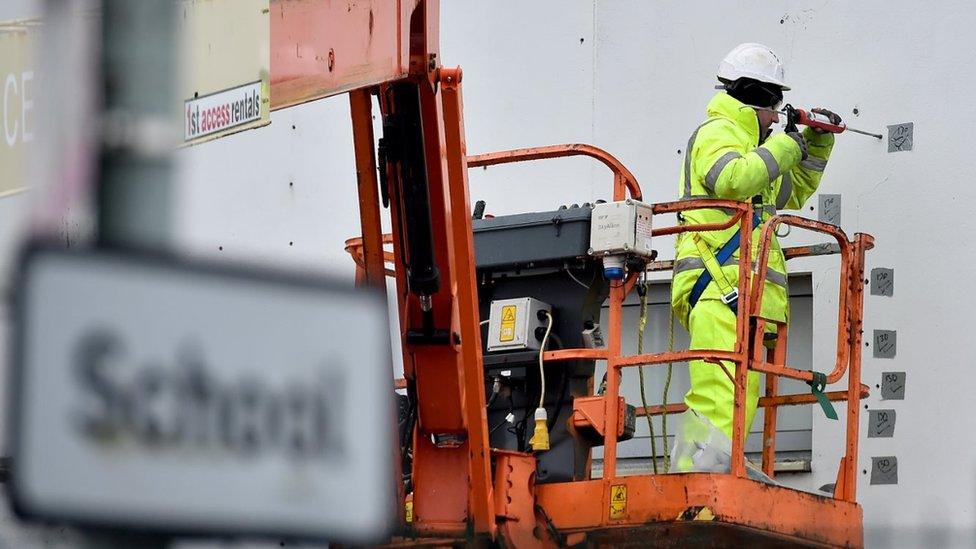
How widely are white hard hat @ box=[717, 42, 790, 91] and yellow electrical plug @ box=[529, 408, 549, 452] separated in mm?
1848

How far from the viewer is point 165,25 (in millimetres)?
2082

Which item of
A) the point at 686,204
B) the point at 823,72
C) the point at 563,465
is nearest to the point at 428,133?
the point at 686,204

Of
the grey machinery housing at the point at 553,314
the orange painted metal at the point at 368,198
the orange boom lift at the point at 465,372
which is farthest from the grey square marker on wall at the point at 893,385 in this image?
the orange painted metal at the point at 368,198

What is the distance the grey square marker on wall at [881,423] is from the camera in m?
8.17

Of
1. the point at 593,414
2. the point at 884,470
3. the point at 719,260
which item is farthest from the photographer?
the point at 884,470

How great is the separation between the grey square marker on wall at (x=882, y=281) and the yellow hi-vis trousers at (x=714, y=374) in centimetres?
138

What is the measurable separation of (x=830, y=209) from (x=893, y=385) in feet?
3.13

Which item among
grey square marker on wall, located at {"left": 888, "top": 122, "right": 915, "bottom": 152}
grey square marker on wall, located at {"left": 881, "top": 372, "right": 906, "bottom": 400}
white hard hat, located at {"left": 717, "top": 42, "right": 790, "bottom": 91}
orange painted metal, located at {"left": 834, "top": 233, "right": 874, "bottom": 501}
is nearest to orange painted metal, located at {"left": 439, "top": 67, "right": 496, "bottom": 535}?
orange painted metal, located at {"left": 834, "top": 233, "right": 874, "bottom": 501}

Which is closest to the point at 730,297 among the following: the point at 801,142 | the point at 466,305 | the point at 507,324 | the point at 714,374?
the point at 714,374

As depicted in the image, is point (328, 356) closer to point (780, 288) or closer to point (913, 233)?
point (780, 288)

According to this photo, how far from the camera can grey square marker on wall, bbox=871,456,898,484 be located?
8.08 meters

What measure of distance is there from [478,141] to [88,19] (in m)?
7.12

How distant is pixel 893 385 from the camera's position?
8219 mm

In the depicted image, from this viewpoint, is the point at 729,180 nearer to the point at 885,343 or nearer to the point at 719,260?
the point at 719,260
